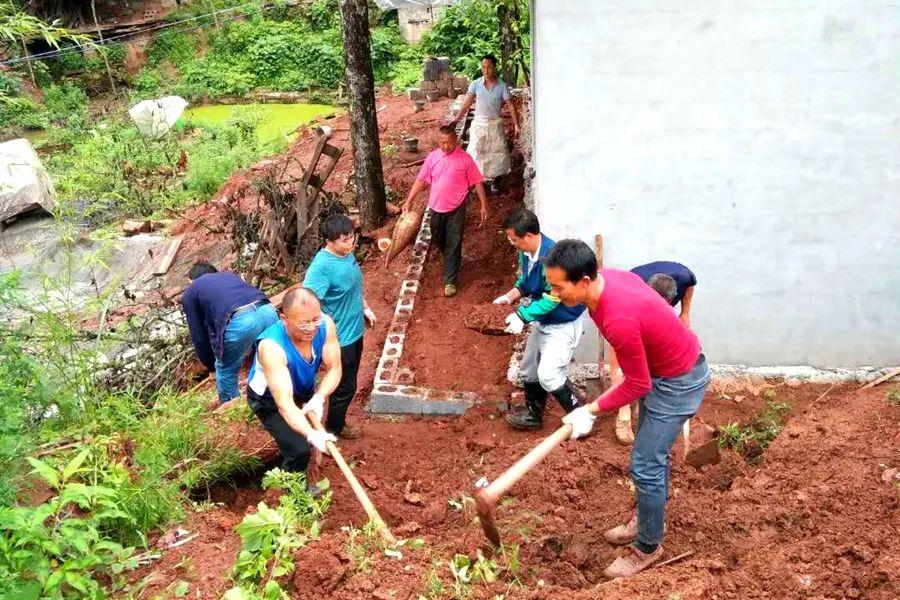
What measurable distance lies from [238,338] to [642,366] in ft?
10.3

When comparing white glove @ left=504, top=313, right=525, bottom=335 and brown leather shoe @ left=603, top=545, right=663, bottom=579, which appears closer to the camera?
brown leather shoe @ left=603, top=545, right=663, bottom=579

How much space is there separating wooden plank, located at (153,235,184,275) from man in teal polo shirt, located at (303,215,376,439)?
21.7ft

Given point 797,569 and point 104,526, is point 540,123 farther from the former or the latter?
point 104,526

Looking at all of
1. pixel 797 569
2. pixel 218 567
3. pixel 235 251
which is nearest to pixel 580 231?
pixel 797 569

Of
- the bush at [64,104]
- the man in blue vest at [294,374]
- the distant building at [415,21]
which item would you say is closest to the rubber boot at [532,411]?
the man in blue vest at [294,374]

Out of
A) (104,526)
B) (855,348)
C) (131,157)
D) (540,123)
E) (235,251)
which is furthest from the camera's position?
(131,157)

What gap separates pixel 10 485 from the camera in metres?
3.40

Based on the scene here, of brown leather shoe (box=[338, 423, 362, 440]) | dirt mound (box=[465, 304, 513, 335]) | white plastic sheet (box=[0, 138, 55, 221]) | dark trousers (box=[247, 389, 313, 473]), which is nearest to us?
dark trousers (box=[247, 389, 313, 473])

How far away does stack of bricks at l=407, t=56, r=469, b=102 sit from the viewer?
607 inches

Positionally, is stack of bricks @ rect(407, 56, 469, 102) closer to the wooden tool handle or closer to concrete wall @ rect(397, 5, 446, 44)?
concrete wall @ rect(397, 5, 446, 44)

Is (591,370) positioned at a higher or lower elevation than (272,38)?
lower

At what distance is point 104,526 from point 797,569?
339cm

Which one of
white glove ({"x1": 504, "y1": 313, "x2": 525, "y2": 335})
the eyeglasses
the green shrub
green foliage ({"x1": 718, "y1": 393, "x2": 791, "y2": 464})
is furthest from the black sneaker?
the green shrub

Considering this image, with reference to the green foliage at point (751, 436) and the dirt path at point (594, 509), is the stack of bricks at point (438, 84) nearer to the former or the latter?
the dirt path at point (594, 509)
